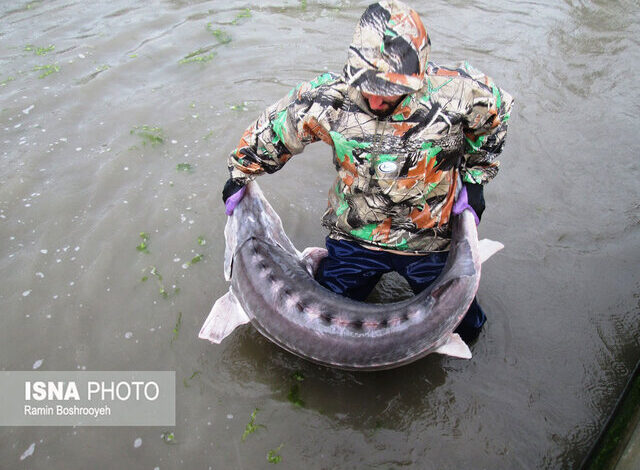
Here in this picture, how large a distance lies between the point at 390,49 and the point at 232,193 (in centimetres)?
141

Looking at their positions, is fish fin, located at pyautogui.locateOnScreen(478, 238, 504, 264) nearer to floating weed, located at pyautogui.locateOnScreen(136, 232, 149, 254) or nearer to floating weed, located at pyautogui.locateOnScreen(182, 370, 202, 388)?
floating weed, located at pyautogui.locateOnScreen(182, 370, 202, 388)

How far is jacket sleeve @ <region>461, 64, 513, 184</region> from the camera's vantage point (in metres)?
2.27

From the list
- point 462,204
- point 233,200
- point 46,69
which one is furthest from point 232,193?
point 46,69

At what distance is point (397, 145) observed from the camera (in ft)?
7.56

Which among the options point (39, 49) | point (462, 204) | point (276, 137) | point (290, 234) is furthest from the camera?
point (39, 49)

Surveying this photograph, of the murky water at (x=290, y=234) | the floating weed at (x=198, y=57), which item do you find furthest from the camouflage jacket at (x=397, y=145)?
the floating weed at (x=198, y=57)

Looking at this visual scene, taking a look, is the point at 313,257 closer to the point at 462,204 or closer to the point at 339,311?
the point at 339,311

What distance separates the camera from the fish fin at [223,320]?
2793 millimetres

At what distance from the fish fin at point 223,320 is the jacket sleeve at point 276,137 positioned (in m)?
0.76

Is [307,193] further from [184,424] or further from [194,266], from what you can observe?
[184,424]

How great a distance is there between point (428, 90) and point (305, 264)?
136cm

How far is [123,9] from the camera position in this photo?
6.93 m

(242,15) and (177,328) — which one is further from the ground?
(242,15)

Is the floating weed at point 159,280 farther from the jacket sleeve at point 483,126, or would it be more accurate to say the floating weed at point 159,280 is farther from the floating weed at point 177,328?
the jacket sleeve at point 483,126
